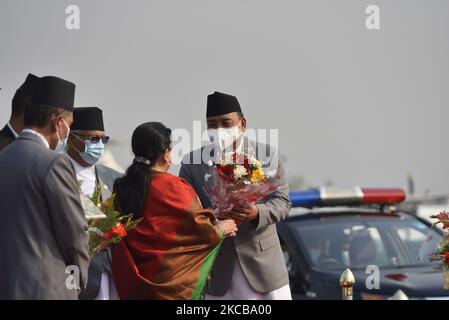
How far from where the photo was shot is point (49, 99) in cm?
526

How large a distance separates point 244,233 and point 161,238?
1.09 metres

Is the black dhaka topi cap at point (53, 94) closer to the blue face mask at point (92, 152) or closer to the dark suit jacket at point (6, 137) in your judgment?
the dark suit jacket at point (6, 137)

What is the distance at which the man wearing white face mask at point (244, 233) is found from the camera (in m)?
7.03

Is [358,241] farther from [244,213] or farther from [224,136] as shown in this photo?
[244,213]

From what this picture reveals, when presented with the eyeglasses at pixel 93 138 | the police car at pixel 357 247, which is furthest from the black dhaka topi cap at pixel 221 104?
the police car at pixel 357 247

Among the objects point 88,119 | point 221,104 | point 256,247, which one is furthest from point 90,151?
point 256,247

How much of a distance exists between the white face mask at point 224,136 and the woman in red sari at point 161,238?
791mm

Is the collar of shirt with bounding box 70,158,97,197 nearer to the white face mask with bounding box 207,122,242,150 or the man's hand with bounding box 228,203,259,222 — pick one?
the white face mask with bounding box 207,122,242,150

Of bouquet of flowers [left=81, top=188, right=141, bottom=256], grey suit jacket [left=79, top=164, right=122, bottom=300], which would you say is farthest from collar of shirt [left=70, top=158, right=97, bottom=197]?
bouquet of flowers [left=81, top=188, right=141, bottom=256]

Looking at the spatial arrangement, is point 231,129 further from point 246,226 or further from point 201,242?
point 201,242

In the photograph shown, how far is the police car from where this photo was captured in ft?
30.8
